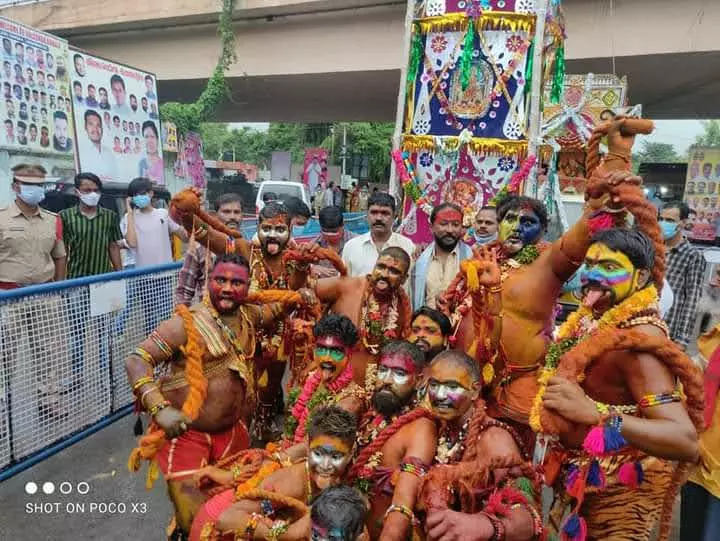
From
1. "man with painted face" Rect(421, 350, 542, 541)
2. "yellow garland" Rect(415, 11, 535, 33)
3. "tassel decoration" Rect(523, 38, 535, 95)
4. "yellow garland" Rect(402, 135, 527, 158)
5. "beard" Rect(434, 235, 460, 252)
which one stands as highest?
"yellow garland" Rect(415, 11, 535, 33)

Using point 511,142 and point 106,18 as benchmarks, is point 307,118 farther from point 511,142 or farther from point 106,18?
point 511,142

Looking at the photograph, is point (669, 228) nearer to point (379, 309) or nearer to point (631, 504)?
point (379, 309)

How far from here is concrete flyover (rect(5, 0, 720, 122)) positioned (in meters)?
10.0

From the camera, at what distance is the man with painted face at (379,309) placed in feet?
10.6

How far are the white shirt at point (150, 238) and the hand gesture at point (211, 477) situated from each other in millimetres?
3247

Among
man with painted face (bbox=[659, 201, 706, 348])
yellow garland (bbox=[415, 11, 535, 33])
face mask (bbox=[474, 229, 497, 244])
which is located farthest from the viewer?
yellow garland (bbox=[415, 11, 535, 33])

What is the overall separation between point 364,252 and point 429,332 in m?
1.45

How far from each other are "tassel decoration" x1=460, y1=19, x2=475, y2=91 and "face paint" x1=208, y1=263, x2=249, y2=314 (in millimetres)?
3735

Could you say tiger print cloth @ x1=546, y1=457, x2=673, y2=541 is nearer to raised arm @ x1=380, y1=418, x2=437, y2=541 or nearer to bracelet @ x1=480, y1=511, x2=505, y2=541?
bracelet @ x1=480, y1=511, x2=505, y2=541

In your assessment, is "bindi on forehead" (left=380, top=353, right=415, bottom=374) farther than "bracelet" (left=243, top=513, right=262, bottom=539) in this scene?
Yes

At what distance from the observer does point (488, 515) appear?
197cm

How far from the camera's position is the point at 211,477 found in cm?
252

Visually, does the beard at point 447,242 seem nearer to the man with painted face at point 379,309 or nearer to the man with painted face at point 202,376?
the man with painted face at point 379,309

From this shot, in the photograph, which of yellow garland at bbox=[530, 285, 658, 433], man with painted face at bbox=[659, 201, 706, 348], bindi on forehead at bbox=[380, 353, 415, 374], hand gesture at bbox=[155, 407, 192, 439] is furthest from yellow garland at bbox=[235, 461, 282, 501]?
man with painted face at bbox=[659, 201, 706, 348]
